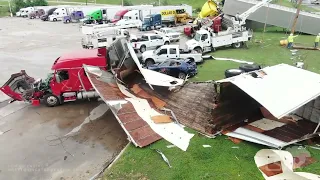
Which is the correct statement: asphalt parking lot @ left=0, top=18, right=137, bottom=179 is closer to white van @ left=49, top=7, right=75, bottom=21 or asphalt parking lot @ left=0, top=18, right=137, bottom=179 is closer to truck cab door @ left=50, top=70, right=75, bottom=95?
truck cab door @ left=50, top=70, right=75, bottom=95

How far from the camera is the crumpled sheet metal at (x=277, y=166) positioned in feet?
29.2

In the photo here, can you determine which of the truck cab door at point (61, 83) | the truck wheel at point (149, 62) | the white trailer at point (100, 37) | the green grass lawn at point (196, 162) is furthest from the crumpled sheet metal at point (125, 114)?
the white trailer at point (100, 37)

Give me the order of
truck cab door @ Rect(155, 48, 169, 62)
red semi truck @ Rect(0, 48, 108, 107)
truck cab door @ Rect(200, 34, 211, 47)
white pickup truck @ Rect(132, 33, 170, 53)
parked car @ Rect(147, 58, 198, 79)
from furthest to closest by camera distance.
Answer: white pickup truck @ Rect(132, 33, 170, 53) < truck cab door @ Rect(200, 34, 211, 47) < truck cab door @ Rect(155, 48, 169, 62) < parked car @ Rect(147, 58, 198, 79) < red semi truck @ Rect(0, 48, 108, 107)

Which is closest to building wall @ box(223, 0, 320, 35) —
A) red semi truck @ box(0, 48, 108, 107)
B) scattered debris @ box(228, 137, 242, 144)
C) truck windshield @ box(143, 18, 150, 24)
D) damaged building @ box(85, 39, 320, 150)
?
truck windshield @ box(143, 18, 150, 24)

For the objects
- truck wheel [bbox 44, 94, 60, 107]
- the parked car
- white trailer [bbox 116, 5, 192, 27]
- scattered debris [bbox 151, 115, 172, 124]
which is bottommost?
truck wheel [bbox 44, 94, 60, 107]

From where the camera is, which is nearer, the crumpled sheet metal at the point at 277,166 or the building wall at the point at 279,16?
the crumpled sheet metal at the point at 277,166

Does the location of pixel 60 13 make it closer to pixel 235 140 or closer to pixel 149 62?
pixel 149 62

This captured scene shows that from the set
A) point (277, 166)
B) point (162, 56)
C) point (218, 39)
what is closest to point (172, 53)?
point (162, 56)

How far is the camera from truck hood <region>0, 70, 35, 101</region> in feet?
51.0

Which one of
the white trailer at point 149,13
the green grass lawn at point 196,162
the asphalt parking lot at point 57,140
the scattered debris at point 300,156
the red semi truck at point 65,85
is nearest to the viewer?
the green grass lawn at point 196,162

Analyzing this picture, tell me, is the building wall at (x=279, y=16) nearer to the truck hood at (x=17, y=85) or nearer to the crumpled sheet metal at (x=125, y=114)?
the crumpled sheet metal at (x=125, y=114)

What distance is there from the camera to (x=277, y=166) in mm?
9398

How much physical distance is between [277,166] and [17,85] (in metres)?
14.1

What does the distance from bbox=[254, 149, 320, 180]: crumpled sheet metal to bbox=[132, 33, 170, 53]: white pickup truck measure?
730 inches
